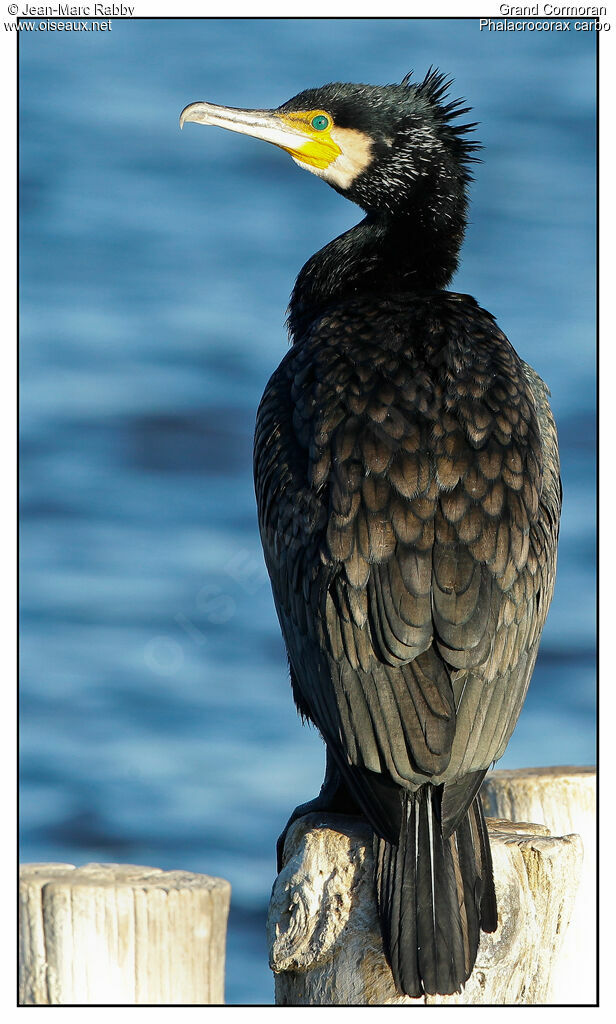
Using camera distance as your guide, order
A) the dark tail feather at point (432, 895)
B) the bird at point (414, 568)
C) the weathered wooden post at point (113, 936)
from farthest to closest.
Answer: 1. the weathered wooden post at point (113, 936)
2. the bird at point (414, 568)
3. the dark tail feather at point (432, 895)

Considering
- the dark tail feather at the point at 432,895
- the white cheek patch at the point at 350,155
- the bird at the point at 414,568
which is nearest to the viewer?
the dark tail feather at the point at 432,895

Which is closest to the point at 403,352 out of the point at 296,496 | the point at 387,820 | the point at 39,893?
the point at 296,496

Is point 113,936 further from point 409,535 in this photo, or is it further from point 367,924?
point 409,535

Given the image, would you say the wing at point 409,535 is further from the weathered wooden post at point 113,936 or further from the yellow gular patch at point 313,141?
the yellow gular patch at point 313,141

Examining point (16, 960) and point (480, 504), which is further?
point (16, 960)

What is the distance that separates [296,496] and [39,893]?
171 cm

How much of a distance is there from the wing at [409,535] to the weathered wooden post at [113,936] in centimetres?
86

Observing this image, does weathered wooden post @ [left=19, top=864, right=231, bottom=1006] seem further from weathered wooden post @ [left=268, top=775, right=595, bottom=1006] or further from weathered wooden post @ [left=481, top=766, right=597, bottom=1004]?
weathered wooden post @ [left=481, top=766, right=597, bottom=1004]

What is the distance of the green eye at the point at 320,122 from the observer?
5.67m

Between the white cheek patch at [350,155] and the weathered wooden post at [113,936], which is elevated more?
the white cheek patch at [350,155]

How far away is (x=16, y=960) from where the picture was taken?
4.65m

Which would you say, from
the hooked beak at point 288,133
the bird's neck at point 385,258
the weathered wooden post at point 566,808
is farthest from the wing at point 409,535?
the weathered wooden post at point 566,808

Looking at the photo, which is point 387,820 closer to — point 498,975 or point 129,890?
point 498,975

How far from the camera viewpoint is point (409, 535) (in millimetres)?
4129
